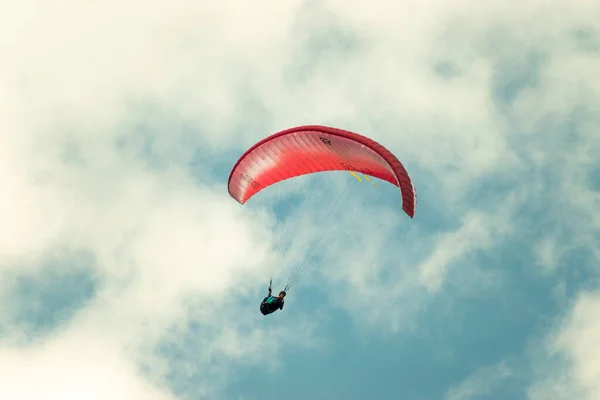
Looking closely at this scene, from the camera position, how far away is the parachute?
41125mm

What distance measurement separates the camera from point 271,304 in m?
44.9

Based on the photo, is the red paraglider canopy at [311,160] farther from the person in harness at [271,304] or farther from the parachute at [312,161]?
the person in harness at [271,304]

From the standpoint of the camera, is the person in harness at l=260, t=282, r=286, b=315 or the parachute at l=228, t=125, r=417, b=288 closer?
the parachute at l=228, t=125, r=417, b=288

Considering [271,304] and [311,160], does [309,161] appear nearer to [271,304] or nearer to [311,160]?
[311,160]

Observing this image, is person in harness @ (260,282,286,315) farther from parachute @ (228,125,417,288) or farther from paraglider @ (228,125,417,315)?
parachute @ (228,125,417,288)

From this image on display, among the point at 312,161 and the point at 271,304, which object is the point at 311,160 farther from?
the point at 271,304

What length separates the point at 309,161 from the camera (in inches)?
1850

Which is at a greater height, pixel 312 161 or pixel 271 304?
pixel 312 161

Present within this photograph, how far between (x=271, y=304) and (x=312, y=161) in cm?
845

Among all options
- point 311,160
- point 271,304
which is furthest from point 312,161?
point 271,304

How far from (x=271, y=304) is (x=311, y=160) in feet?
27.8

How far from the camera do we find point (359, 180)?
44375mm

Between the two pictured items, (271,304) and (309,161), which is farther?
(309,161)

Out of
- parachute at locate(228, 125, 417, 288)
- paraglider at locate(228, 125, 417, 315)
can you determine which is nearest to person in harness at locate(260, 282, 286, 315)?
paraglider at locate(228, 125, 417, 315)
